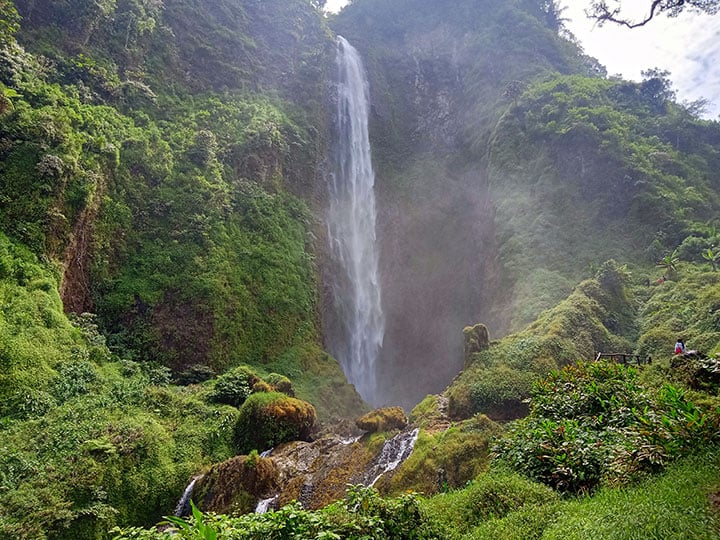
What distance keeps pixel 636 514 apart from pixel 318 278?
23068 mm

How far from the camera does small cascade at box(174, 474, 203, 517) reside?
451 inches

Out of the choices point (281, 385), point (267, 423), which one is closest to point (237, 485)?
point (267, 423)

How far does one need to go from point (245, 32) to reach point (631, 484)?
39819mm

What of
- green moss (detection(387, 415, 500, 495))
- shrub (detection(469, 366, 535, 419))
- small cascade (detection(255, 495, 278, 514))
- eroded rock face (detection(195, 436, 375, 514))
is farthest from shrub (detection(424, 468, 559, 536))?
shrub (detection(469, 366, 535, 419))

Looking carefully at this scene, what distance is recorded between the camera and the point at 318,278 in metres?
27.0

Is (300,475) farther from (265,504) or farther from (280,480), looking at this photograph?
(265,504)

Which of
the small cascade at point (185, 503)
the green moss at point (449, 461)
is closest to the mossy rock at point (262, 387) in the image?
the small cascade at point (185, 503)

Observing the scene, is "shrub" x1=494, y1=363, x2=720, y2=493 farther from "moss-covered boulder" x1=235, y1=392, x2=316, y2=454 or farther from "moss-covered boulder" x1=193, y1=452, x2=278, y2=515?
"moss-covered boulder" x1=235, y1=392, x2=316, y2=454

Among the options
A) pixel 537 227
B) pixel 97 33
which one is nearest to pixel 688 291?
pixel 537 227

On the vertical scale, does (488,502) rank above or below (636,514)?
below

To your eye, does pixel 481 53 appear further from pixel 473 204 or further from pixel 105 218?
pixel 105 218

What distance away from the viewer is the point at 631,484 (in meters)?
5.94

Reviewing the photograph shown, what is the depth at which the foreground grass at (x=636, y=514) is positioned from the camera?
4.40 metres

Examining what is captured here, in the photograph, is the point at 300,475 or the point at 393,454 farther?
the point at 393,454
